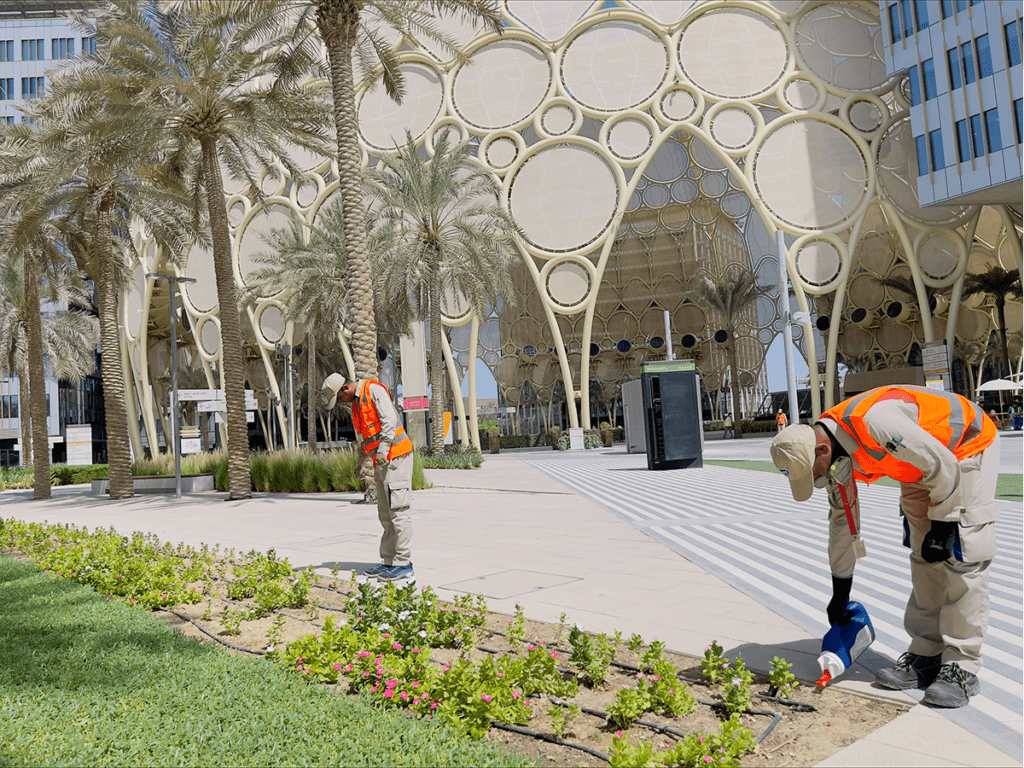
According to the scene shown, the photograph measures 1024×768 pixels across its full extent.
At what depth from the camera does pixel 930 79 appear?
33656mm

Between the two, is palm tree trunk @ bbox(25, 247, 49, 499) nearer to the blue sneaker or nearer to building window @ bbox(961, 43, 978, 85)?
the blue sneaker

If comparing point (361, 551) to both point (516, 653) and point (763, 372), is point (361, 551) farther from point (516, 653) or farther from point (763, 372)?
point (763, 372)

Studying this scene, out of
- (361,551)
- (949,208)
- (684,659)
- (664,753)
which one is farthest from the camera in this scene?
(949,208)

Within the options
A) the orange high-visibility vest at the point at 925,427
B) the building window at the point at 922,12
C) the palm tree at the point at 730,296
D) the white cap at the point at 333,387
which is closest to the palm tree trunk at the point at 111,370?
the white cap at the point at 333,387

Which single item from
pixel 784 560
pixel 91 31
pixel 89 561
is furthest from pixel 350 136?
pixel 784 560

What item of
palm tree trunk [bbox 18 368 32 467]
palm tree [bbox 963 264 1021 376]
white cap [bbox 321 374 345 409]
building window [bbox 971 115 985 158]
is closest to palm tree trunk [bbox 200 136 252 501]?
white cap [bbox 321 374 345 409]

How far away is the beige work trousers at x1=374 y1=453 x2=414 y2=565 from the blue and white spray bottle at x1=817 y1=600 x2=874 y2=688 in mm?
3949

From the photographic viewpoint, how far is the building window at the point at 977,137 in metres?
31.7

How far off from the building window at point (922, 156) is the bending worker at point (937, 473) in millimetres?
35714

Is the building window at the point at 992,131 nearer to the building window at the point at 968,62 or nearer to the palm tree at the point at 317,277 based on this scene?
the building window at the point at 968,62

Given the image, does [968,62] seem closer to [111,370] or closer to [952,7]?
[952,7]

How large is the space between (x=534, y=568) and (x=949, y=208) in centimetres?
3713

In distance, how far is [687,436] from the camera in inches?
814

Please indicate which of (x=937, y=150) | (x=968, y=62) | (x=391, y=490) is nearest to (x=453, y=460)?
(x=391, y=490)
